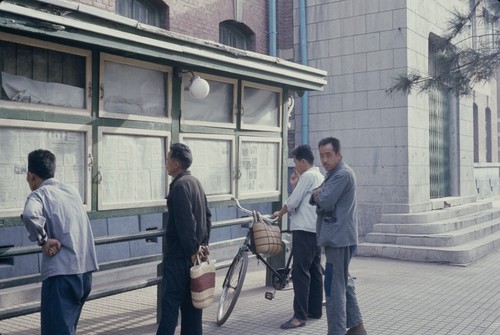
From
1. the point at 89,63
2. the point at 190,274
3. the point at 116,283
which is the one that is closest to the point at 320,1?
the point at 116,283

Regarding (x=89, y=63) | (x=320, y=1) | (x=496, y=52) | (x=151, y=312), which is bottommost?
(x=151, y=312)

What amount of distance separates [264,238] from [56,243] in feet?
9.59

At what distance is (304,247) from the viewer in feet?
21.6

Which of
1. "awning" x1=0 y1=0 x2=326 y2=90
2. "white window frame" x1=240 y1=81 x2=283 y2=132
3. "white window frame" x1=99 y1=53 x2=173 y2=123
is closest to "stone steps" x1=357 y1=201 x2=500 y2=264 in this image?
"white window frame" x1=240 y1=81 x2=283 y2=132

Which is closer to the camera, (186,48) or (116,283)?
(186,48)

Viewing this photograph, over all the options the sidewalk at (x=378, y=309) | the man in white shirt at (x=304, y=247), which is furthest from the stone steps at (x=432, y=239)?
the man in white shirt at (x=304, y=247)

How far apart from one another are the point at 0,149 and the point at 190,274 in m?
1.91

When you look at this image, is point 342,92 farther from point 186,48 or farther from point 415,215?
point 186,48

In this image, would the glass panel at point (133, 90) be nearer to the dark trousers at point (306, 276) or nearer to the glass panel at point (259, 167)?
the glass panel at point (259, 167)

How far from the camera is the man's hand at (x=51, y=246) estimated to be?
4.05 meters

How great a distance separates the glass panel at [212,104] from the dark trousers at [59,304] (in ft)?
9.18

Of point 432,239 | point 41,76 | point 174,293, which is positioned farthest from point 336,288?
point 432,239

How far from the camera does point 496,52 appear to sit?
8.61 meters

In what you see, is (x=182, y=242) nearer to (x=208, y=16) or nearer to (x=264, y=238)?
(x=264, y=238)
